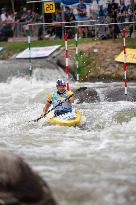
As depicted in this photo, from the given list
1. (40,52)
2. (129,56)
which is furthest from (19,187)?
(40,52)

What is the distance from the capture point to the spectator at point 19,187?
6574 millimetres

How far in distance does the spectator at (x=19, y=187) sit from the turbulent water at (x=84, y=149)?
16.1 inches

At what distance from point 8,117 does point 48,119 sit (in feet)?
5.88

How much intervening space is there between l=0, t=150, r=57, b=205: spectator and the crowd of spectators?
1351 centimetres

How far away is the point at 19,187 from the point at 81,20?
1563cm

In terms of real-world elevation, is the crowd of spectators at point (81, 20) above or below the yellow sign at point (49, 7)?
below

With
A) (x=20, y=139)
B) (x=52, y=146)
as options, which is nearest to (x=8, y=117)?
(x=20, y=139)

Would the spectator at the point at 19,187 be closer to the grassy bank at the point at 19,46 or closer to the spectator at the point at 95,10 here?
the spectator at the point at 95,10

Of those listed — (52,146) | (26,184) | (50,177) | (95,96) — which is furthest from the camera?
(95,96)

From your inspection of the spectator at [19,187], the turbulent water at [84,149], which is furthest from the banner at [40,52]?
the spectator at [19,187]

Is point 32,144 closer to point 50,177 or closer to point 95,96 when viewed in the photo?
point 50,177

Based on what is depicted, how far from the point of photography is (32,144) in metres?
10.5

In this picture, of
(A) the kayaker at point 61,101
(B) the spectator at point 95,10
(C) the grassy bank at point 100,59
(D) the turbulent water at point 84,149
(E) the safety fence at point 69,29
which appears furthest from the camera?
(B) the spectator at point 95,10

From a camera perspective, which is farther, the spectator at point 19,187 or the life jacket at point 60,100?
the life jacket at point 60,100
